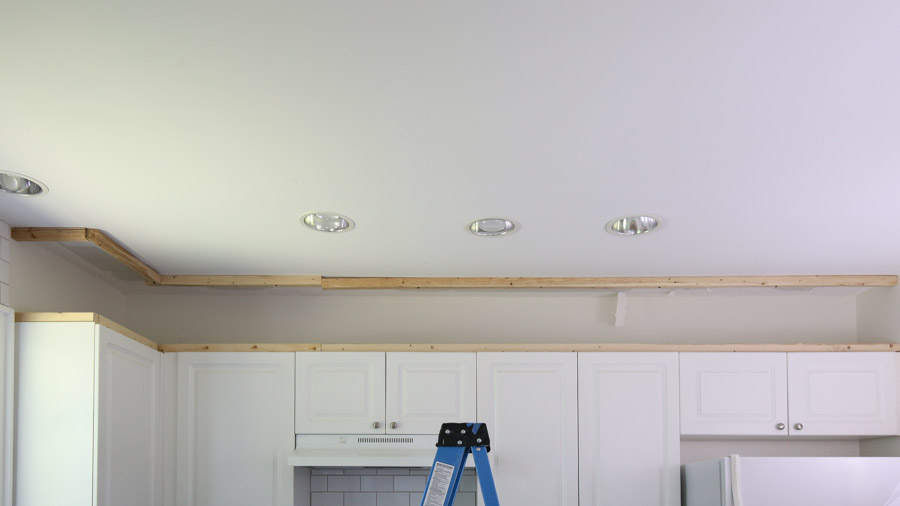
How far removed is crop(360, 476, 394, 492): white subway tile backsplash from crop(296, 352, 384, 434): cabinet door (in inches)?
16.5

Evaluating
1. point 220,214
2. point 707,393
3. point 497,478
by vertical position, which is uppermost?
point 220,214

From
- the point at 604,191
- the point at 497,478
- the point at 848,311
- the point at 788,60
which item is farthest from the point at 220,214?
the point at 848,311

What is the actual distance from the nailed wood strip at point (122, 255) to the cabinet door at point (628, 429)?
6.79 feet

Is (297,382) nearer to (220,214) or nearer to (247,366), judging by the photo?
(247,366)

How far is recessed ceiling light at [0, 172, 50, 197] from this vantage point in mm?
3252

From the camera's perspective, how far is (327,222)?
379 cm

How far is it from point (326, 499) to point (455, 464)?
162 cm

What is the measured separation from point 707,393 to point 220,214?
7.95 feet

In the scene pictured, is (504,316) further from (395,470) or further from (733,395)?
(733,395)

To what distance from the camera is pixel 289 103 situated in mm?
2590

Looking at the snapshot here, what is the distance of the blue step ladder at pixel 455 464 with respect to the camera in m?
3.31

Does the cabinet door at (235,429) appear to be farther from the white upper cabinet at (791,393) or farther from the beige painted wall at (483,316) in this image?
the white upper cabinet at (791,393)

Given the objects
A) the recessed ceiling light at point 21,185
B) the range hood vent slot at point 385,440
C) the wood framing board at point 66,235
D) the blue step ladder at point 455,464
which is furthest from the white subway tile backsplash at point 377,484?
the recessed ceiling light at point 21,185

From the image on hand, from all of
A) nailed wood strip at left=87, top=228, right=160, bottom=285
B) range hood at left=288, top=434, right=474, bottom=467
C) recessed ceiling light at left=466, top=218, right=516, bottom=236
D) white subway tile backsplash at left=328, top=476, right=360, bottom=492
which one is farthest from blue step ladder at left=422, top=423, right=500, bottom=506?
nailed wood strip at left=87, top=228, right=160, bottom=285
